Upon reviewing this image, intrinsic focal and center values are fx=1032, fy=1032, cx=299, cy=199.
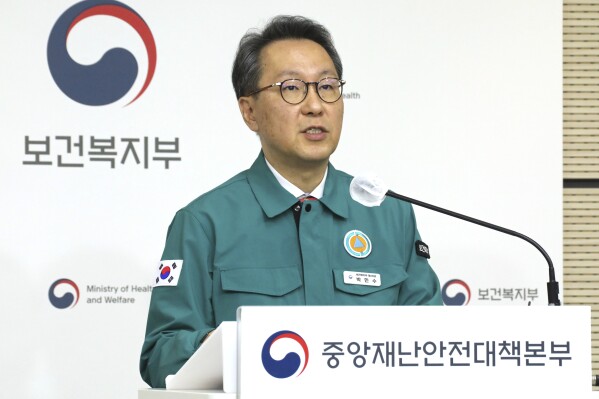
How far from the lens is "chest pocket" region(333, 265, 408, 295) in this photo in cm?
272

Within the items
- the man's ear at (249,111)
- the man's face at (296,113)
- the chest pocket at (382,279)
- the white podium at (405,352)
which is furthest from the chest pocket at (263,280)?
the white podium at (405,352)

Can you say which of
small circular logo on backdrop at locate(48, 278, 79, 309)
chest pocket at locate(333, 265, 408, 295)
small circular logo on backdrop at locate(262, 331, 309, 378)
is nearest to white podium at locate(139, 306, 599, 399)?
small circular logo on backdrop at locate(262, 331, 309, 378)

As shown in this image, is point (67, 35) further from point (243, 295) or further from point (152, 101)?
point (243, 295)

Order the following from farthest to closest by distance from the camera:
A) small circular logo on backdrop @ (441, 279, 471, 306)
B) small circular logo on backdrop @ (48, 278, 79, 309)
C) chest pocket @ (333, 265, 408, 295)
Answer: small circular logo on backdrop @ (441, 279, 471, 306) → small circular logo on backdrop @ (48, 278, 79, 309) → chest pocket @ (333, 265, 408, 295)

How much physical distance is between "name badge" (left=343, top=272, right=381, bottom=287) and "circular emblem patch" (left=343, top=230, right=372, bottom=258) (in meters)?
0.06

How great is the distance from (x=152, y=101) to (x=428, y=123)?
3.39 ft

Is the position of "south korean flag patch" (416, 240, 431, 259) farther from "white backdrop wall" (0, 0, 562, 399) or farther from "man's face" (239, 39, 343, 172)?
"white backdrop wall" (0, 0, 562, 399)

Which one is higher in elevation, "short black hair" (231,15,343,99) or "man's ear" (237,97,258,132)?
"short black hair" (231,15,343,99)

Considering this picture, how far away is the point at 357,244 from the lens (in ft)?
9.18

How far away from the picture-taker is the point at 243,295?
8.62ft

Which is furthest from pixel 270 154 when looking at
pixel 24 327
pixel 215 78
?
pixel 24 327

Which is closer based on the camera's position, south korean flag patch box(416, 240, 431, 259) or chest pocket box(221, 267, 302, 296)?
chest pocket box(221, 267, 302, 296)

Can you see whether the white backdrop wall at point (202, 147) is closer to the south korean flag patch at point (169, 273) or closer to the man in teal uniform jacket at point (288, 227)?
the man in teal uniform jacket at point (288, 227)

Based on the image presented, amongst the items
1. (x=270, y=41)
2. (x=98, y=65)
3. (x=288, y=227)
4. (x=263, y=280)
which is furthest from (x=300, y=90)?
(x=98, y=65)
